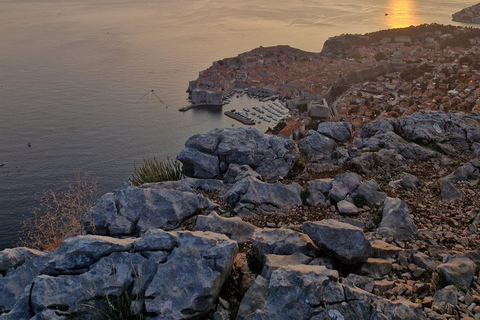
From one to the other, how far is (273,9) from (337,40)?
55179 mm

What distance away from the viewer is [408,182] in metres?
7.78

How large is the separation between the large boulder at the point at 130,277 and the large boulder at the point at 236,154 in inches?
187

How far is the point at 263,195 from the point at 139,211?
230 centimetres

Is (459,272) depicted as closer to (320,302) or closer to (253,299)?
(320,302)

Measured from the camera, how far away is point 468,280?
4.39m

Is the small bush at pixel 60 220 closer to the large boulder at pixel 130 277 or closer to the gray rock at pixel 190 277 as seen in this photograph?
the large boulder at pixel 130 277

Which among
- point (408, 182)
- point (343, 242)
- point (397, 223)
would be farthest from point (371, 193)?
point (343, 242)

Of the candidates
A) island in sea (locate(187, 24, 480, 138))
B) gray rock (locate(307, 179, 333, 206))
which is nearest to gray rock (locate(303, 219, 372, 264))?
gray rock (locate(307, 179, 333, 206))

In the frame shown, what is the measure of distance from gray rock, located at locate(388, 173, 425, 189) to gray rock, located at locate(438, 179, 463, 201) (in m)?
0.49

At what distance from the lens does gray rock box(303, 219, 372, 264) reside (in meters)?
4.64

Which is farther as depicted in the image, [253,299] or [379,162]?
[379,162]

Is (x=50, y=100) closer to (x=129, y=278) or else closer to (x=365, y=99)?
(x=365, y=99)

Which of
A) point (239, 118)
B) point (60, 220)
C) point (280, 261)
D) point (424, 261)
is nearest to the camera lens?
point (280, 261)

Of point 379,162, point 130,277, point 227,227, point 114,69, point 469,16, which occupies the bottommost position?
point 114,69
